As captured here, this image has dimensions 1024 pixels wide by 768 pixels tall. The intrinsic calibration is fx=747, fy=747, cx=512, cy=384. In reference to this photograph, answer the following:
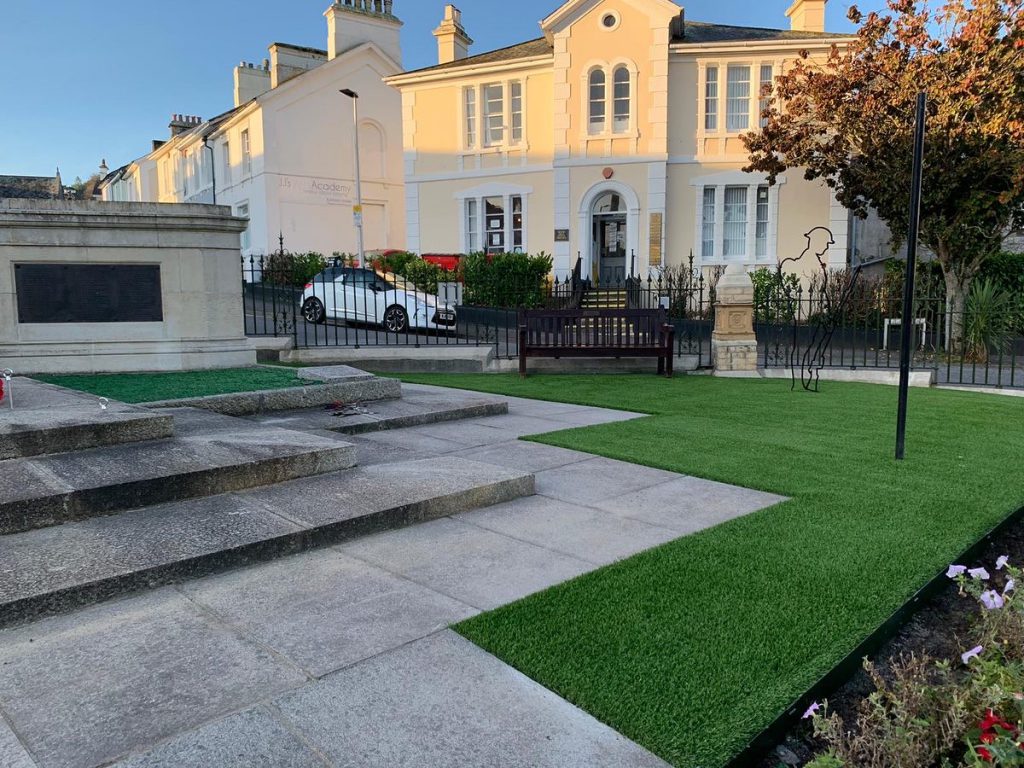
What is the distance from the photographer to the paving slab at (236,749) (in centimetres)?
234

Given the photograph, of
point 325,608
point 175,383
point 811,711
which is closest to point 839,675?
point 811,711

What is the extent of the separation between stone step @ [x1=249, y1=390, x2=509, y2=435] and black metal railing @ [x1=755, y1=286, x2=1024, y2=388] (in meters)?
6.42

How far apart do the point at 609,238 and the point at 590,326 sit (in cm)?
1232

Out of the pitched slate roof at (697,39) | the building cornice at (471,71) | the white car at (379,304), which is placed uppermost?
the pitched slate roof at (697,39)

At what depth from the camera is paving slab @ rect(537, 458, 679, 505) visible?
5391mm

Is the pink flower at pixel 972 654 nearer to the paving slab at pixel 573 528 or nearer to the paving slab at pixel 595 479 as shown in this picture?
the paving slab at pixel 573 528

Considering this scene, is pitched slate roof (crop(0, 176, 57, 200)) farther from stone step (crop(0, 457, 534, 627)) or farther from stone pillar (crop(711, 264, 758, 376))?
stone pillar (crop(711, 264, 758, 376))

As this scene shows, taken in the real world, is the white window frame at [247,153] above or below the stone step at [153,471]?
above

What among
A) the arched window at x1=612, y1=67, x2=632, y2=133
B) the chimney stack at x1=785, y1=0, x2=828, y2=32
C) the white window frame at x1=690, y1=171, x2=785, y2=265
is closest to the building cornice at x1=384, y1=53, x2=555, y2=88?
the arched window at x1=612, y1=67, x2=632, y2=133

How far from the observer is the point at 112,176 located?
58281 millimetres

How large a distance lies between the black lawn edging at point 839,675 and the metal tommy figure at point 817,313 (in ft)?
16.2

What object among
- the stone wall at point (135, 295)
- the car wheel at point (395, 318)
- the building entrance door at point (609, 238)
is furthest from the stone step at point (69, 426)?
the building entrance door at point (609, 238)

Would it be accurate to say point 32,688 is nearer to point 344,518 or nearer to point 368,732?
point 368,732

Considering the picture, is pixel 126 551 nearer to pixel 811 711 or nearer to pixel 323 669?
pixel 323 669
